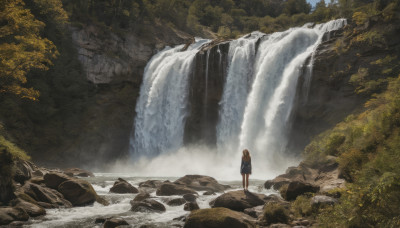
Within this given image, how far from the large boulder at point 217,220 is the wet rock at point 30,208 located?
17.8ft

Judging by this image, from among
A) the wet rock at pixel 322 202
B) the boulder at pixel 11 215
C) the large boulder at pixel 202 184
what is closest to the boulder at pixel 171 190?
the large boulder at pixel 202 184

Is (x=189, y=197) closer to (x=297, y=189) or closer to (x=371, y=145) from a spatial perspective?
(x=297, y=189)

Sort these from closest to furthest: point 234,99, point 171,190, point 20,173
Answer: point 20,173, point 171,190, point 234,99

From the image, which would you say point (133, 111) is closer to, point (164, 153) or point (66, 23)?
point (164, 153)

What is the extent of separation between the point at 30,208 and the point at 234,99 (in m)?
22.0

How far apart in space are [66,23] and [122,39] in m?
6.26

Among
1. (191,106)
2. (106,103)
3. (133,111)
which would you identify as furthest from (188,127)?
(106,103)

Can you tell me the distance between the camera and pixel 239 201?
11.9 meters

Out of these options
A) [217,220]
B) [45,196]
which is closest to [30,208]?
[45,196]

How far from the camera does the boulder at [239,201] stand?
11836 millimetres

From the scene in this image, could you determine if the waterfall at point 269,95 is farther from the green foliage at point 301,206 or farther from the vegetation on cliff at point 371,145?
the green foliage at point 301,206

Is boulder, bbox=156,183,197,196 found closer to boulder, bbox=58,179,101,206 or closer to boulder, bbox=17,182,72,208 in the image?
boulder, bbox=58,179,101,206

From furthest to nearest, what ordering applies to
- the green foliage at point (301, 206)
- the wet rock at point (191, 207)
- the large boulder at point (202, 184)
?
the large boulder at point (202, 184)
the wet rock at point (191, 207)
the green foliage at point (301, 206)

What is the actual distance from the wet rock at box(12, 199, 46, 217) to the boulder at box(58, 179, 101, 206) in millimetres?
1880
